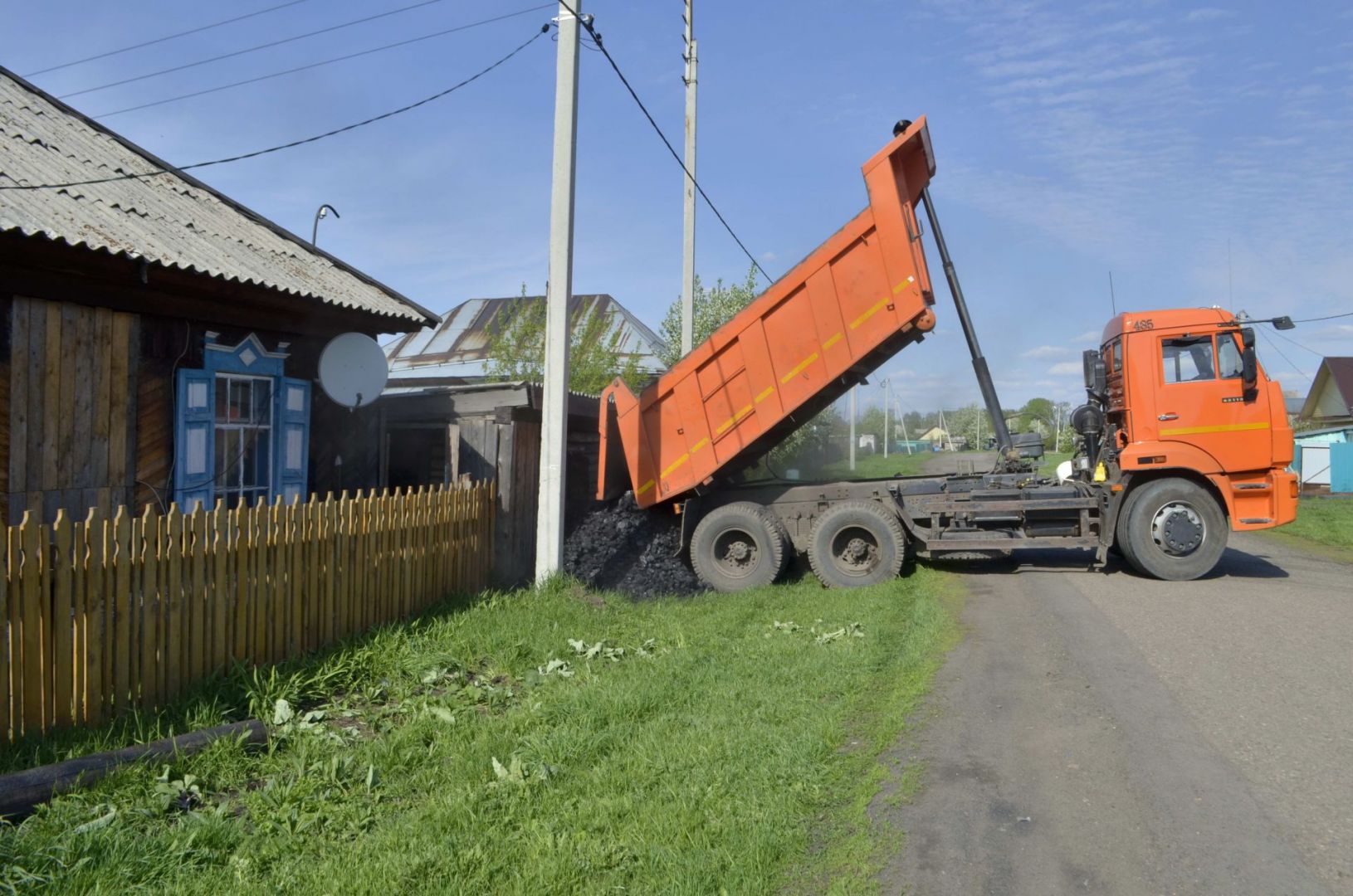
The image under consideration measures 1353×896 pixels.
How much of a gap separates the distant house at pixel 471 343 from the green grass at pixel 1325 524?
47.8 feet

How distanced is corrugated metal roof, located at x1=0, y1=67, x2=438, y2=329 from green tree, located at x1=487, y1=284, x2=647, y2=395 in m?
8.66

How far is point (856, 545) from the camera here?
10977mm

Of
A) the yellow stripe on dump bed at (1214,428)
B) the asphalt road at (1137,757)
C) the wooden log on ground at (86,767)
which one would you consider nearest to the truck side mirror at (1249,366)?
the yellow stripe on dump bed at (1214,428)

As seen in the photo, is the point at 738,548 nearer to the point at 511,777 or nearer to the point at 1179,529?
the point at 1179,529

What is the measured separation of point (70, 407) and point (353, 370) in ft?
10.5

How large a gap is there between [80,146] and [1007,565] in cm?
1206

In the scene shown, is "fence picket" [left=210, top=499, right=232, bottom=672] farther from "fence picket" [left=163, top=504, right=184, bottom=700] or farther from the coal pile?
the coal pile

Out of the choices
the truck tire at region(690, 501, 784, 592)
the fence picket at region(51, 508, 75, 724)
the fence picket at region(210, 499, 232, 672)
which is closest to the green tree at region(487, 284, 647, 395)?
the truck tire at region(690, 501, 784, 592)

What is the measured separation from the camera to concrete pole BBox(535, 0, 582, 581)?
31.0 feet

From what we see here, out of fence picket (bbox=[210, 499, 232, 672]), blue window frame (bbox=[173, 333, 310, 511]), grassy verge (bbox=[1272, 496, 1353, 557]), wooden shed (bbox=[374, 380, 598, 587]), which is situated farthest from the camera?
grassy verge (bbox=[1272, 496, 1353, 557])

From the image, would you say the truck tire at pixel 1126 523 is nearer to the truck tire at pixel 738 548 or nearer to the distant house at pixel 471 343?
the truck tire at pixel 738 548

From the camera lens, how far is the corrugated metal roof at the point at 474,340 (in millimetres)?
25922

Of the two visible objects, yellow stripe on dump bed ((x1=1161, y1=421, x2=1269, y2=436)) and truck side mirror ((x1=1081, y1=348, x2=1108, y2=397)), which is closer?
yellow stripe on dump bed ((x1=1161, y1=421, x2=1269, y2=436))

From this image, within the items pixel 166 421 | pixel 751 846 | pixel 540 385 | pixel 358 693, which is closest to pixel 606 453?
pixel 540 385
